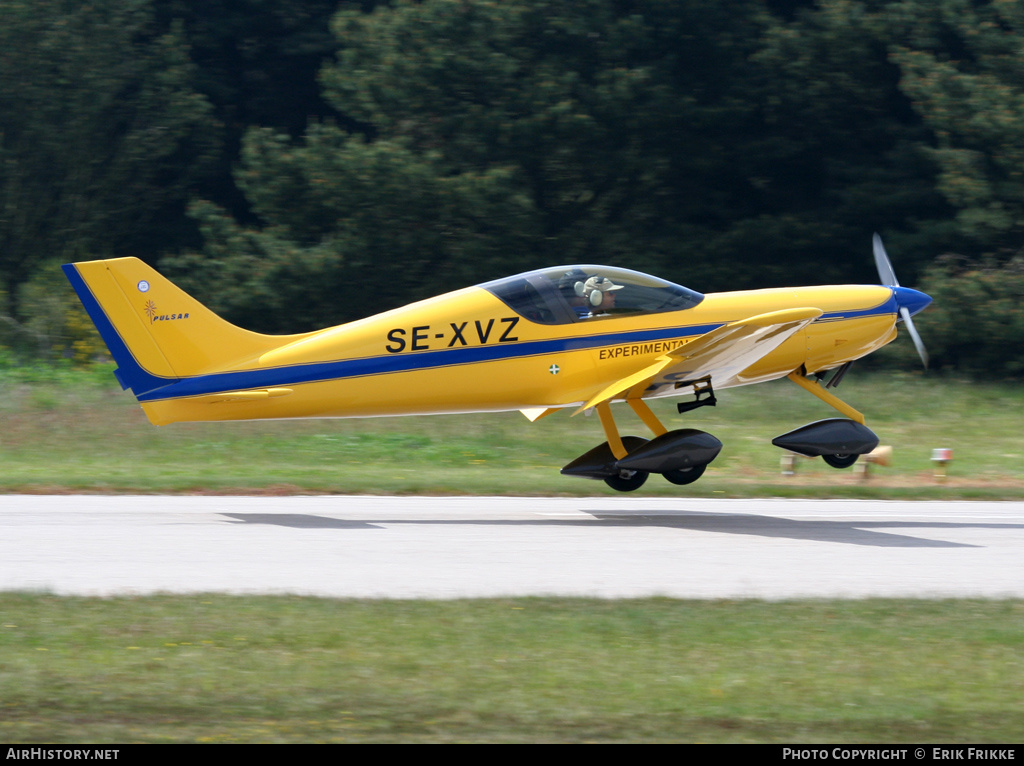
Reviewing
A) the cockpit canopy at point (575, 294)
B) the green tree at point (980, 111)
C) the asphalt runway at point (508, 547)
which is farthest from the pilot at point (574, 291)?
the green tree at point (980, 111)

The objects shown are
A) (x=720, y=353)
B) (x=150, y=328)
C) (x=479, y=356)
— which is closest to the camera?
(x=150, y=328)

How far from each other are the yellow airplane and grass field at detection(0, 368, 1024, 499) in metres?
1.78

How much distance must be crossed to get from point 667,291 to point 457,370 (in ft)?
8.09

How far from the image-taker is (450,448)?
16250mm

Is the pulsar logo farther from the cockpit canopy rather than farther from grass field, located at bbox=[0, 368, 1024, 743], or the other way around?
grass field, located at bbox=[0, 368, 1024, 743]

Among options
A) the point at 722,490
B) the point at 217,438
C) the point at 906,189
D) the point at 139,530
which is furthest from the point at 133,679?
the point at 906,189

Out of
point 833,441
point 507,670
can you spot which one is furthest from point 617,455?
point 507,670

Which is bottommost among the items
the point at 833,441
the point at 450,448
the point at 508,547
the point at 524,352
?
the point at 450,448

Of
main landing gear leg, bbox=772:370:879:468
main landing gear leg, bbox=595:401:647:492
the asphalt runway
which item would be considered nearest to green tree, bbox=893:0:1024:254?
the asphalt runway

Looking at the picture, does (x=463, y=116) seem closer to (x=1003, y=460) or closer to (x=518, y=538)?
(x=1003, y=460)

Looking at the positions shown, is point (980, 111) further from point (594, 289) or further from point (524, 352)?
point (524, 352)

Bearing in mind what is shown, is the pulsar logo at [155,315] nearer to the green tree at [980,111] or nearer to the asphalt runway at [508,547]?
the asphalt runway at [508,547]

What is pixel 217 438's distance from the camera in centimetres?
1641

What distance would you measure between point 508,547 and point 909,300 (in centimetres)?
594
